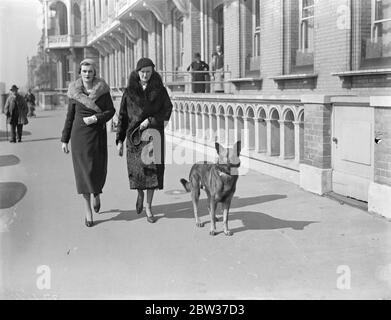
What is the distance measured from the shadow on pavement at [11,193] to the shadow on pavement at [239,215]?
1.71 m

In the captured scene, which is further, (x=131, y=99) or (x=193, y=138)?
(x=193, y=138)

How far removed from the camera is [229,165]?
5.97 metres

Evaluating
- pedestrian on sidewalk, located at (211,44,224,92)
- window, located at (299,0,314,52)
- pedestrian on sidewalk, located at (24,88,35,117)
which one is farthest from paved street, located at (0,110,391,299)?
pedestrian on sidewalk, located at (24,88,35,117)

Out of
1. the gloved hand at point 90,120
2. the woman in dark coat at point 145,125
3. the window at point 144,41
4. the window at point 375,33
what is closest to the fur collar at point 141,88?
the woman in dark coat at point 145,125

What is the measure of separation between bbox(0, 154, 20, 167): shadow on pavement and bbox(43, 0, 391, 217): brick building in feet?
14.6

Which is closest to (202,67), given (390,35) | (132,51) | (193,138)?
(193,138)

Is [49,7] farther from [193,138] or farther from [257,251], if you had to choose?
[257,251]

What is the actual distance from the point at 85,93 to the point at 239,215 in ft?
8.13

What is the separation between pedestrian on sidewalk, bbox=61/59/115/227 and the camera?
6.87m

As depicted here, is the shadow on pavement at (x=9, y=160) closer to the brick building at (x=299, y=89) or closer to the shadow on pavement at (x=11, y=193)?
the shadow on pavement at (x=11, y=193)

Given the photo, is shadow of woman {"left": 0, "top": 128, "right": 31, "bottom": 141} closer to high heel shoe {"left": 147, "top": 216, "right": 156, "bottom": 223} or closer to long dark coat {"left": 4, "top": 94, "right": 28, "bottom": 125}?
long dark coat {"left": 4, "top": 94, "right": 28, "bottom": 125}

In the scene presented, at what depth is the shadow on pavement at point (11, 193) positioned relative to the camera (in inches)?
338

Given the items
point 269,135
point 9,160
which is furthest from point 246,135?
point 9,160

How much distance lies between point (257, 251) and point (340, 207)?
7.59 ft
